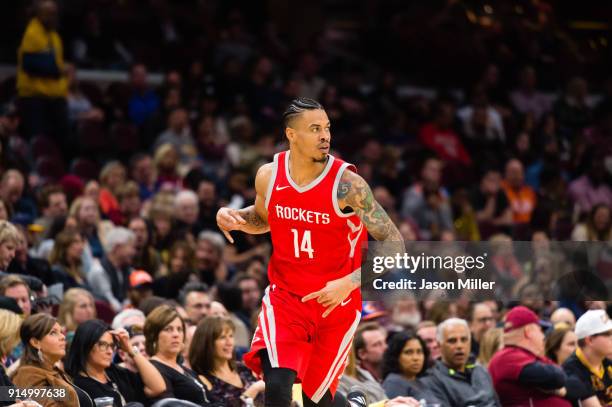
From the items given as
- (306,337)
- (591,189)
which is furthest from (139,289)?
(591,189)

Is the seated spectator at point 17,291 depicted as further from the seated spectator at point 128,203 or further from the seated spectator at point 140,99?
the seated spectator at point 140,99

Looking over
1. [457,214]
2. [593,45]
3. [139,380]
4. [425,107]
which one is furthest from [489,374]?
[593,45]

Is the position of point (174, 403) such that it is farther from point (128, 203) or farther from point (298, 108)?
point (128, 203)

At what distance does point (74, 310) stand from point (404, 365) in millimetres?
2516

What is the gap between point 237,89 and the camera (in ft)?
52.7

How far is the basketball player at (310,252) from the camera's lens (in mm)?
6984

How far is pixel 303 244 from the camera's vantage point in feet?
23.2

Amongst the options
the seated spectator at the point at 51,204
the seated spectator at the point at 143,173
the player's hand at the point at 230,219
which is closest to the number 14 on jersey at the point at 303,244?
the player's hand at the point at 230,219

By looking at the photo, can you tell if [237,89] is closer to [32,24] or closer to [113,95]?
[113,95]

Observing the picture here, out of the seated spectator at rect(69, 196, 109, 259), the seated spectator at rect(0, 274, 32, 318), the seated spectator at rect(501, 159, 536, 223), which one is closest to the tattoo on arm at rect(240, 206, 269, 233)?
the seated spectator at rect(0, 274, 32, 318)

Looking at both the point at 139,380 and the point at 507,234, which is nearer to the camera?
the point at 139,380

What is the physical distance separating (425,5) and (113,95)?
22.0 ft

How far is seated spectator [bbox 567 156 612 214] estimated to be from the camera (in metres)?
16.1

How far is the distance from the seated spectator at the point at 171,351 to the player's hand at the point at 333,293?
1917 mm
